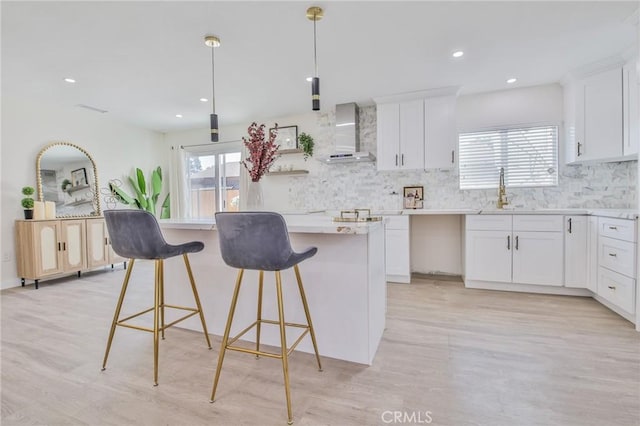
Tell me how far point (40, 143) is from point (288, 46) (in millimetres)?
3943

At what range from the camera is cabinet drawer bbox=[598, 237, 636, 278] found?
7.91 feet

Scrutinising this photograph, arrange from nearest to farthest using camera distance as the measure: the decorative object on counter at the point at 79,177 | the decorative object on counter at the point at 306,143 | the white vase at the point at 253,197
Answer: the white vase at the point at 253,197
the decorative object on counter at the point at 79,177
the decorative object on counter at the point at 306,143

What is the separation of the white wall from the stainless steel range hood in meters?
3.62

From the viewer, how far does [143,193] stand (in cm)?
528

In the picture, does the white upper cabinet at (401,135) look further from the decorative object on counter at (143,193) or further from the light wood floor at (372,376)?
the decorative object on counter at (143,193)

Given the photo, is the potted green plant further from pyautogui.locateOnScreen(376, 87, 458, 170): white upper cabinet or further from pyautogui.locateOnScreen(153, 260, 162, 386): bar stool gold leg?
pyautogui.locateOnScreen(376, 87, 458, 170): white upper cabinet

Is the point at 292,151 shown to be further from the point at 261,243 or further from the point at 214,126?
the point at 261,243

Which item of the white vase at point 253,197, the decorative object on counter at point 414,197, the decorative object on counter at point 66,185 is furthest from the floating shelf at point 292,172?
the decorative object on counter at point 66,185

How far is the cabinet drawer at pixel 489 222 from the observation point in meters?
3.27

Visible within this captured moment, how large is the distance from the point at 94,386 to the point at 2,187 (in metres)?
3.67

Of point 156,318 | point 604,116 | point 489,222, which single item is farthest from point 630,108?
point 156,318

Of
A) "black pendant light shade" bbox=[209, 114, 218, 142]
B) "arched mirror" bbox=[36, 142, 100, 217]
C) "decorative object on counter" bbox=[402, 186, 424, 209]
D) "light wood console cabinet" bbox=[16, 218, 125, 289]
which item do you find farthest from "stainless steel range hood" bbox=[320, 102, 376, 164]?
"arched mirror" bbox=[36, 142, 100, 217]

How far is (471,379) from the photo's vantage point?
171 centimetres

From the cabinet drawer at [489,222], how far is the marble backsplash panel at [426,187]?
1.88 ft
